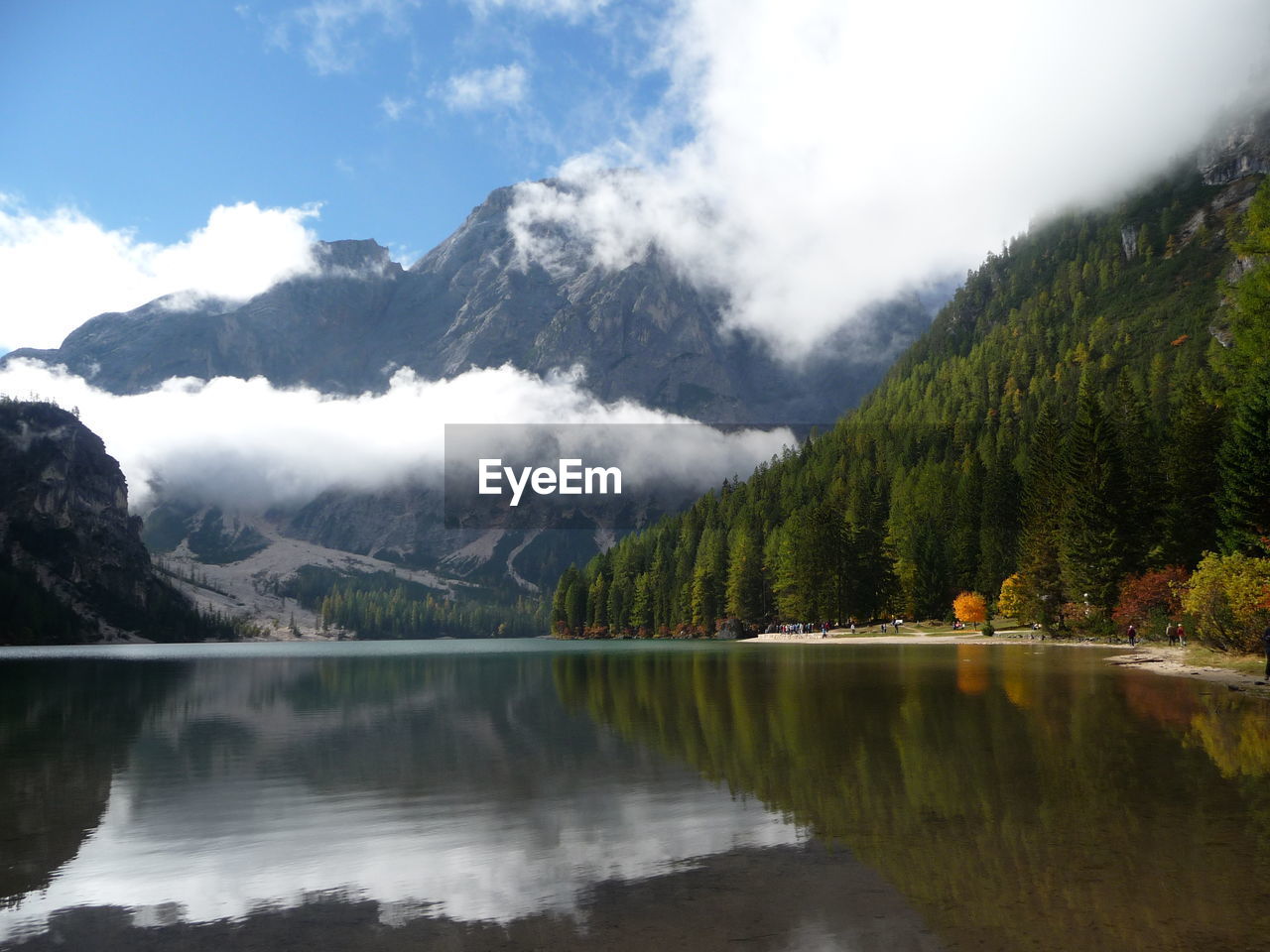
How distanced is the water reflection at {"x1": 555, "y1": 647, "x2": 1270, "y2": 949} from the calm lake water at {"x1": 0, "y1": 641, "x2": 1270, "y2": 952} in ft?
0.23

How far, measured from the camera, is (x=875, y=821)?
507 inches

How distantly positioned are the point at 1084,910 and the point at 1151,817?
4.72 metres

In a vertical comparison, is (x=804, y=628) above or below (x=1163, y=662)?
below

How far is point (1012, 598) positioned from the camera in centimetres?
9419

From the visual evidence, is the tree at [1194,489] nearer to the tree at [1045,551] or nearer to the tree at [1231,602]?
the tree at [1045,551]

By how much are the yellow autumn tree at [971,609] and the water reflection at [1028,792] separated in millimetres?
73768

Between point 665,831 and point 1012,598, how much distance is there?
3611 inches

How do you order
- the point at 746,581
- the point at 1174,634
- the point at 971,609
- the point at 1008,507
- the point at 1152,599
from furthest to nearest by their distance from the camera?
the point at 746,581
the point at 1008,507
the point at 971,609
the point at 1152,599
the point at 1174,634

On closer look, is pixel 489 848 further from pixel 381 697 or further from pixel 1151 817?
pixel 381 697

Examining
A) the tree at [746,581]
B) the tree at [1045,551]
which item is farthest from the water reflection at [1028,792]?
the tree at [746,581]

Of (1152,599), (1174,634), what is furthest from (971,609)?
(1174,634)

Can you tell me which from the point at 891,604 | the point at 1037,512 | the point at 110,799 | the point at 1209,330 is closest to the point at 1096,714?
the point at 110,799

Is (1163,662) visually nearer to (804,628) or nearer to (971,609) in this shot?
(971,609)

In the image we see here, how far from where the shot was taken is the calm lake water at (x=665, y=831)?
8.90 meters
